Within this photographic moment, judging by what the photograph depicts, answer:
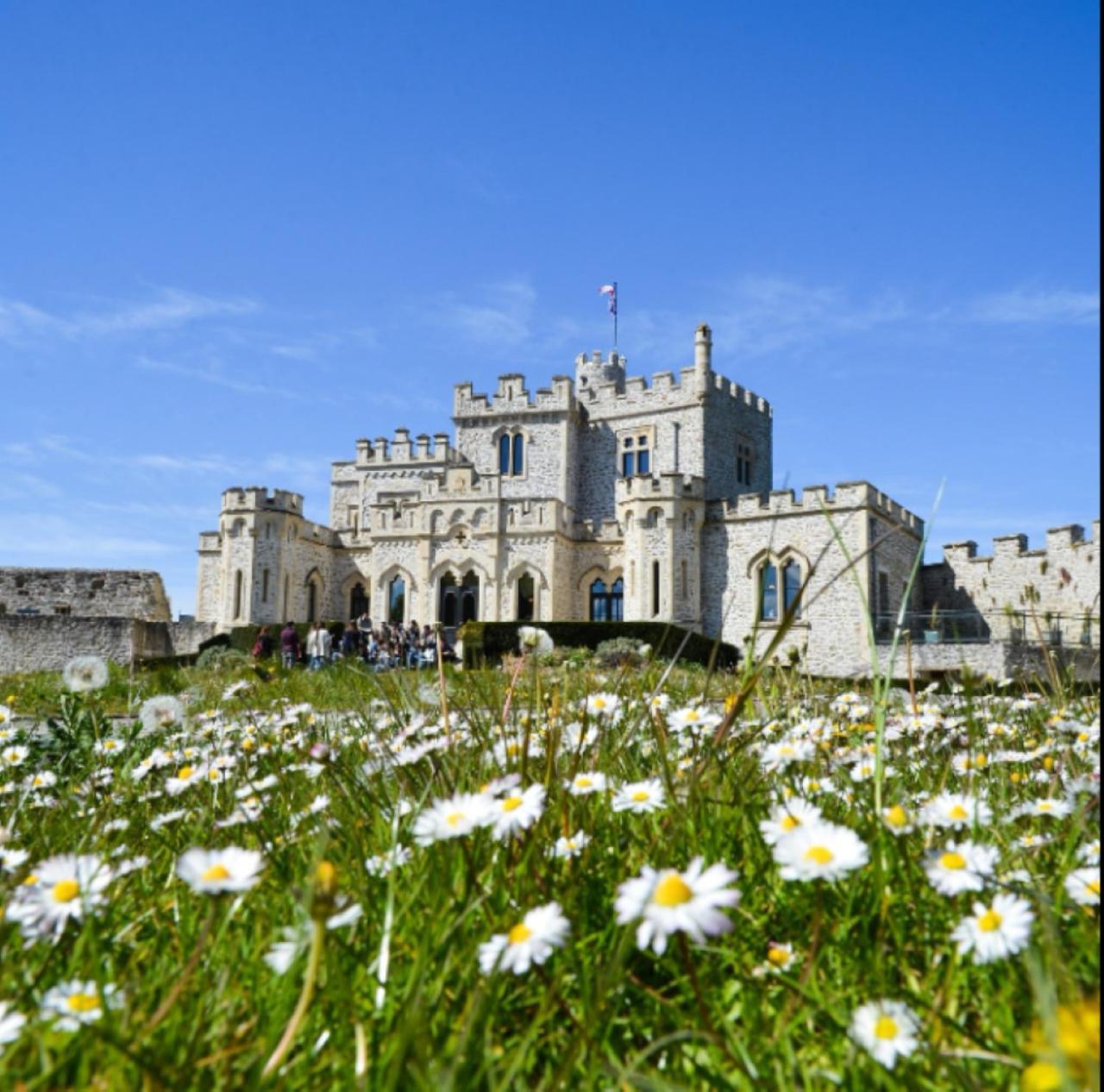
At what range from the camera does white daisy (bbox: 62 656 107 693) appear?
3.88 metres

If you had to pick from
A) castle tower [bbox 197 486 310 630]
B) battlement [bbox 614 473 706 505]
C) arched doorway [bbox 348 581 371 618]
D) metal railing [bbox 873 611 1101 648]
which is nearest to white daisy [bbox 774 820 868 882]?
metal railing [bbox 873 611 1101 648]

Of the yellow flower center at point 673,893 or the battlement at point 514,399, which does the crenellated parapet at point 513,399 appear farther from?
the yellow flower center at point 673,893

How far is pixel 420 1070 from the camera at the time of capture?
1.03 metres

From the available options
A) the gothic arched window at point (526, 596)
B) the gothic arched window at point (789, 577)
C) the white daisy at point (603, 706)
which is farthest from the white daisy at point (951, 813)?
the gothic arched window at point (526, 596)

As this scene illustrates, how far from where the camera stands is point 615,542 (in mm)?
33250

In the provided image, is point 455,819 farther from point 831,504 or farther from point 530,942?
point 831,504

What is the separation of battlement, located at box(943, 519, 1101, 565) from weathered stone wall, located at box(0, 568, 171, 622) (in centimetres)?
2753

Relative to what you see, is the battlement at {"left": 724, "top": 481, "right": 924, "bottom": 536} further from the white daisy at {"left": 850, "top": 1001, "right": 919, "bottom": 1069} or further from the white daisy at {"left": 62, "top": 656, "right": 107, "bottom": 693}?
the white daisy at {"left": 850, "top": 1001, "right": 919, "bottom": 1069}

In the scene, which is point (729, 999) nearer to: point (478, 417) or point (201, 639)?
point (201, 639)

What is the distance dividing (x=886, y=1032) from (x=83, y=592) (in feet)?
120

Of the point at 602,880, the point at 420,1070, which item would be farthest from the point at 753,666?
the point at 420,1070

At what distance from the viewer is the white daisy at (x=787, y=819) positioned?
137 centimetres

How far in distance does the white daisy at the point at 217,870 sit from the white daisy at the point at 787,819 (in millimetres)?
672

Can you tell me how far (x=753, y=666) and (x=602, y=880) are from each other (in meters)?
0.61
